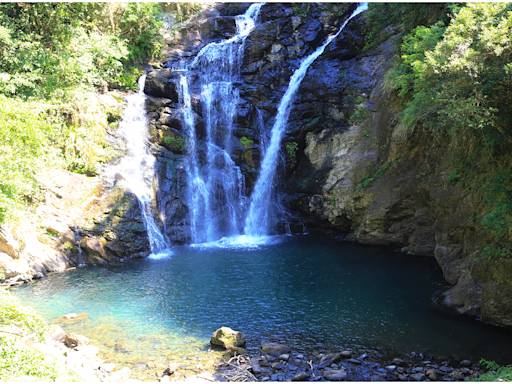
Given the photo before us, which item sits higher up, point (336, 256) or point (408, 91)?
point (408, 91)

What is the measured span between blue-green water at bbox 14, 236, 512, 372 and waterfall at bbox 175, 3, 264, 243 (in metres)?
3.13

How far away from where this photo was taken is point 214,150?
20.8 m

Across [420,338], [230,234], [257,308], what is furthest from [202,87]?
[420,338]

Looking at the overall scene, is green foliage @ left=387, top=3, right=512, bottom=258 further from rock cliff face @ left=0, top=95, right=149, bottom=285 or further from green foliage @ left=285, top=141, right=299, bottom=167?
rock cliff face @ left=0, top=95, right=149, bottom=285

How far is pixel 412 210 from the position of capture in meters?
15.5

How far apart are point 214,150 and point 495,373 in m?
16.7

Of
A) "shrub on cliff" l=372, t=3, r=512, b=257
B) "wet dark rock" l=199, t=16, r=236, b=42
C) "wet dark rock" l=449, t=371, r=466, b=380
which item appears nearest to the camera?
"wet dark rock" l=449, t=371, r=466, b=380

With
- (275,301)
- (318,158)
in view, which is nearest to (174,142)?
(318,158)

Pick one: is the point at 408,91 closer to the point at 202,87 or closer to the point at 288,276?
the point at 288,276

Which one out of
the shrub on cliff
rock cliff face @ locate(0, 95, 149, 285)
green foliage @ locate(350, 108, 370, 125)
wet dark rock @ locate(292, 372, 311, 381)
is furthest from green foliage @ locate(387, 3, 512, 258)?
rock cliff face @ locate(0, 95, 149, 285)

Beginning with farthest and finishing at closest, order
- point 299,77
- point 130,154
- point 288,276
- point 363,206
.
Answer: point 299,77, point 130,154, point 363,206, point 288,276

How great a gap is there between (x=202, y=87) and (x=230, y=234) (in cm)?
920

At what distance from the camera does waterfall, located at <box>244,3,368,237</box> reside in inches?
788

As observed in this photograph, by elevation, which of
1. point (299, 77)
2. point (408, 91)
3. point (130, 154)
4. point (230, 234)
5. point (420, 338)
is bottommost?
point (420, 338)
